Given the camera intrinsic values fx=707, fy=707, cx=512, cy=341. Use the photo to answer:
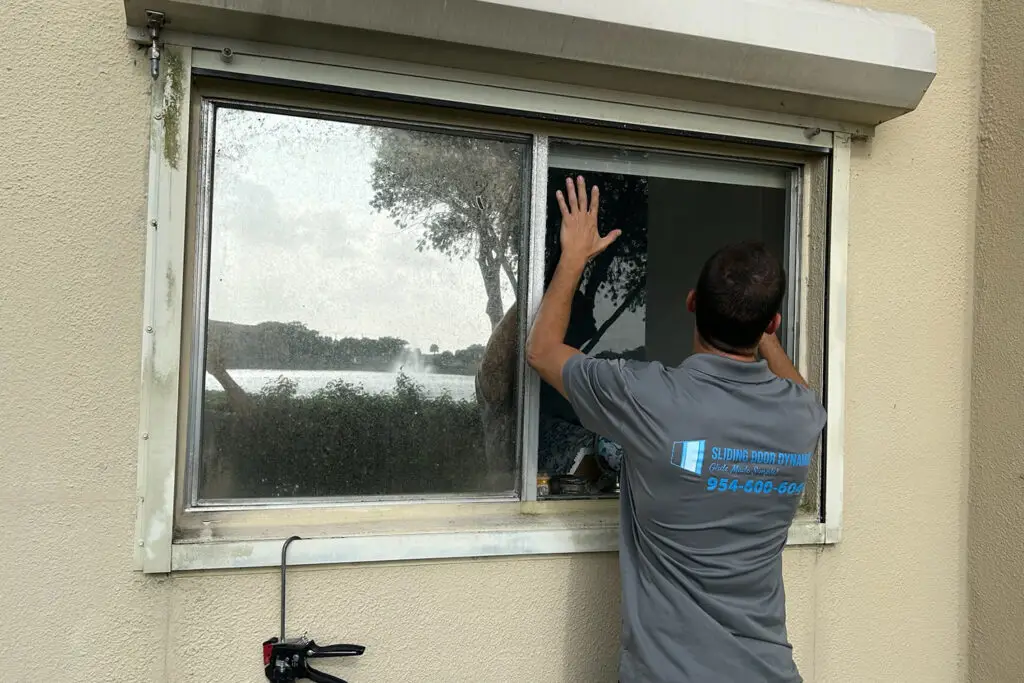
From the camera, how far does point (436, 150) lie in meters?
2.21

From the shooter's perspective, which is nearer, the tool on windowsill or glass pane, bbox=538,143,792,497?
the tool on windowsill

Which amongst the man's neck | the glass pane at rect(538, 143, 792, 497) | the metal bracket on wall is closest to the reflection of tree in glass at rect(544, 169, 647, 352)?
the glass pane at rect(538, 143, 792, 497)

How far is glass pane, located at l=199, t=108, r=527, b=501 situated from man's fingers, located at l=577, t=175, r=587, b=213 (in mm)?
190

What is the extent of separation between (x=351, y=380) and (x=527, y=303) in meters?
0.60

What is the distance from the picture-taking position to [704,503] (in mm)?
1721

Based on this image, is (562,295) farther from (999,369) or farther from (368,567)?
(999,369)

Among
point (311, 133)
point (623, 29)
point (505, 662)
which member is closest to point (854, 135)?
point (623, 29)

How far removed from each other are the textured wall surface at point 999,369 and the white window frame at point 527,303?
1.91 ft

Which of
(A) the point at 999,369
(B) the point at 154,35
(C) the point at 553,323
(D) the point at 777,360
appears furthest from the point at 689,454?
(B) the point at 154,35

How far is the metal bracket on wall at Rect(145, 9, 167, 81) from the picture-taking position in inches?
70.1

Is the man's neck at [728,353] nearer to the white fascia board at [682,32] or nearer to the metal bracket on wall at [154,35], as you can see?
the white fascia board at [682,32]

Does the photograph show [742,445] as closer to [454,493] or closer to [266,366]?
[454,493]

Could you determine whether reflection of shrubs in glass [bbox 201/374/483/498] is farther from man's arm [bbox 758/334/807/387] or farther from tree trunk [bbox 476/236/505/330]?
man's arm [bbox 758/334/807/387]

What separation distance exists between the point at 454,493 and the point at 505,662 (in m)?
0.52
